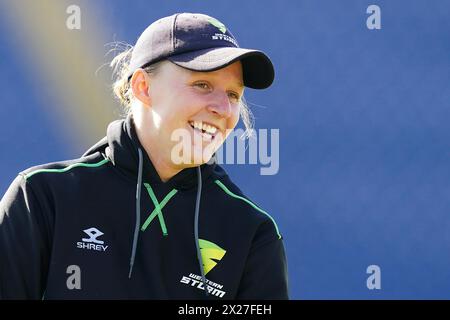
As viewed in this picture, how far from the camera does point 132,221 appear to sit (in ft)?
4.43

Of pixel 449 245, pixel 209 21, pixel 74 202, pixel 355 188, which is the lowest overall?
pixel 449 245

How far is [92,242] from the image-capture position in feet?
4.29

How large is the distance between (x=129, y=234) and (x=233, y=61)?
1.17 feet

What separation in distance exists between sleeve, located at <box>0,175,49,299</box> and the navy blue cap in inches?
12.8

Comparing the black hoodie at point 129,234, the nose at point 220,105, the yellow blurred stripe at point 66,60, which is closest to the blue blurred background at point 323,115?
the yellow blurred stripe at point 66,60

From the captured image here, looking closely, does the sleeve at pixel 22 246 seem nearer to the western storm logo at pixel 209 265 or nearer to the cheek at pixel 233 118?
the western storm logo at pixel 209 265

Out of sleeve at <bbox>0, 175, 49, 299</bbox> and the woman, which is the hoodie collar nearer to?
the woman

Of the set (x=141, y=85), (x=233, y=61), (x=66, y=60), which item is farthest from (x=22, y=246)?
(x=66, y=60)

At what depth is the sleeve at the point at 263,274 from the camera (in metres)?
1.40

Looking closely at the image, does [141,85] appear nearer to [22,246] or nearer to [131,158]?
[131,158]

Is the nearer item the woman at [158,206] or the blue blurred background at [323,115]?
the woman at [158,206]
